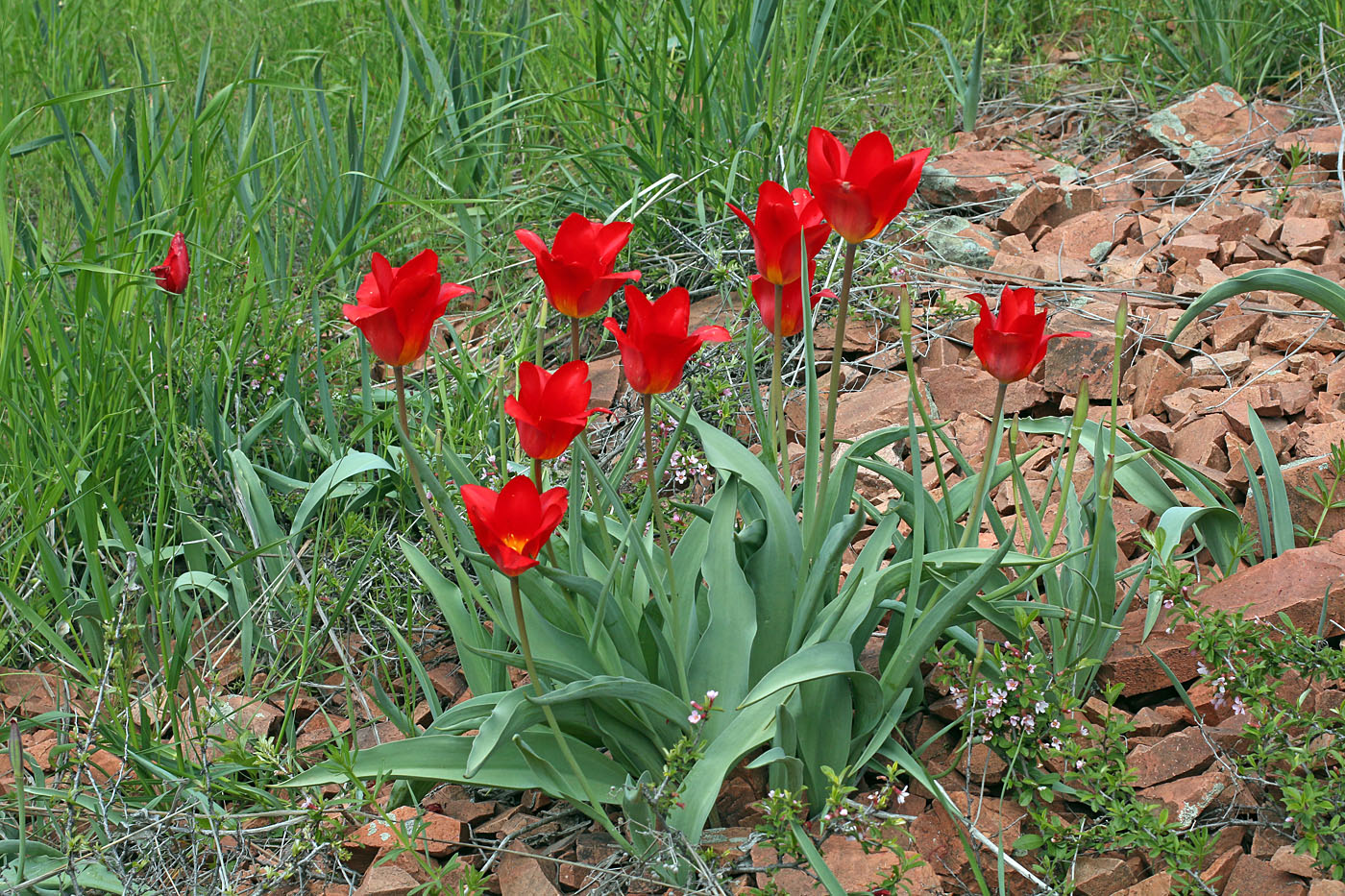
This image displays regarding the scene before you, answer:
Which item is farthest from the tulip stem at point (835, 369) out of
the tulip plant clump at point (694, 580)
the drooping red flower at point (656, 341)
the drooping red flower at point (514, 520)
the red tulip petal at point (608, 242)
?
the drooping red flower at point (514, 520)

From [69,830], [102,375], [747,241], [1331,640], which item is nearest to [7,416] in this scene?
[102,375]

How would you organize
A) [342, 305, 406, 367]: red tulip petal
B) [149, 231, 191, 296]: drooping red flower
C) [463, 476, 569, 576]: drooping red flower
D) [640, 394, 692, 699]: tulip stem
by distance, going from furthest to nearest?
[149, 231, 191, 296]: drooping red flower → [640, 394, 692, 699]: tulip stem → [342, 305, 406, 367]: red tulip petal → [463, 476, 569, 576]: drooping red flower

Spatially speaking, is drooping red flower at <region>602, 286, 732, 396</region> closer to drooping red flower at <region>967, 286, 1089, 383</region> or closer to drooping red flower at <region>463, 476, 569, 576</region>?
drooping red flower at <region>463, 476, 569, 576</region>

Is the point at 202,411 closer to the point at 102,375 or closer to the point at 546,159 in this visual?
the point at 102,375

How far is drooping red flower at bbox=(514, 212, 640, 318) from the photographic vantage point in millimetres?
1160

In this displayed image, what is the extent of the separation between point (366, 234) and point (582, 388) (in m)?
1.68

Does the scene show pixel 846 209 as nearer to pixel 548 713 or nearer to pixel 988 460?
pixel 988 460

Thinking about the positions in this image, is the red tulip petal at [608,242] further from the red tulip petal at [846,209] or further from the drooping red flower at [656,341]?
the red tulip petal at [846,209]

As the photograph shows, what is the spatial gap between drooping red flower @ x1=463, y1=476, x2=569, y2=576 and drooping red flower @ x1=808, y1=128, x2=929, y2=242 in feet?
1.37

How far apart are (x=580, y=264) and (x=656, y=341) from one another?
13 cm

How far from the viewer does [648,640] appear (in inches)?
54.2

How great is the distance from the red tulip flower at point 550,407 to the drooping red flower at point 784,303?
0.89 ft

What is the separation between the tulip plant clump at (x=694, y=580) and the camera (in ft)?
3.69

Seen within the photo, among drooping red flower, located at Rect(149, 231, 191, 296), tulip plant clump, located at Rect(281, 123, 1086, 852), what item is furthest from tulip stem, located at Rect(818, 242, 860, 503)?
drooping red flower, located at Rect(149, 231, 191, 296)
